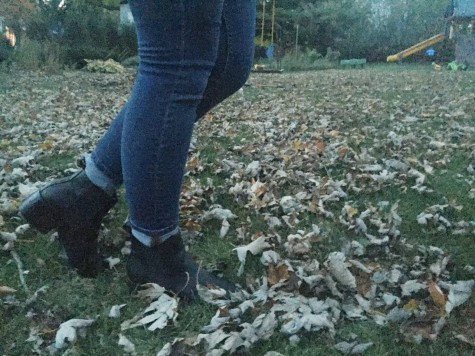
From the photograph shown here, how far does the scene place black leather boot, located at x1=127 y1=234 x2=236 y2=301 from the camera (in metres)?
1.55

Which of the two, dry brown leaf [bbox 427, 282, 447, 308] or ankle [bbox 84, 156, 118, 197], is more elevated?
ankle [bbox 84, 156, 118, 197]

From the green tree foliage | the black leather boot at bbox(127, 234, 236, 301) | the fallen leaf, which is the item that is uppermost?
the green tree foliage

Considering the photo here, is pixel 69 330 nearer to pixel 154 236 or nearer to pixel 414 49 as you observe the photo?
pixel 154 236

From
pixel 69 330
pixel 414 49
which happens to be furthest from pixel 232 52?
pixel 414 49

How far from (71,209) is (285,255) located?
81 cm

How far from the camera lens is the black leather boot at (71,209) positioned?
1.66 metres

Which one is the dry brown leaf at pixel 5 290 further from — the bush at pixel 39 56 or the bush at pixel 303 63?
the bush at pixel 303 63

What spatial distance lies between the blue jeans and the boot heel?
1.04 ft

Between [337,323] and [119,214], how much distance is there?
116 cm

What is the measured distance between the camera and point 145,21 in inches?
52.6

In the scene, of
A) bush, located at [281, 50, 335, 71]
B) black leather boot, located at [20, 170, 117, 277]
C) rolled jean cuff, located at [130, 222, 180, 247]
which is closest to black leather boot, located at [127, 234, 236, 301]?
rolled jean cuff, located at [130, 222, 180, 247]

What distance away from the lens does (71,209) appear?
5.45ft

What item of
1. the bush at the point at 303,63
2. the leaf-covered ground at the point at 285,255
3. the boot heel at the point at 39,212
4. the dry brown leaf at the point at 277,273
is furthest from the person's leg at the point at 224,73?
the bush at the point at 303,63

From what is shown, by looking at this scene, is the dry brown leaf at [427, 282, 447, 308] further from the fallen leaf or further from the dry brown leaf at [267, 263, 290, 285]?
the fallen leaf
